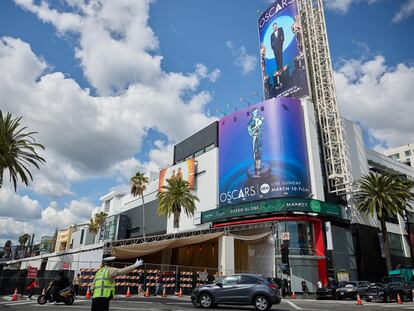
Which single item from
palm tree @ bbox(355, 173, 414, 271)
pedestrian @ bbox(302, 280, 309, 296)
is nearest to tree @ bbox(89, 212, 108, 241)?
pedestrian @ bbox(302, 280, 309, 296)

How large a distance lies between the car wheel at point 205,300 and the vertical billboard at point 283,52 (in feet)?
125

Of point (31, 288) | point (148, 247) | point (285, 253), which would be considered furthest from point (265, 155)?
point (31, 288)

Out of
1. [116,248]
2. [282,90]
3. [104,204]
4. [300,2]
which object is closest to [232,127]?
[282,90]

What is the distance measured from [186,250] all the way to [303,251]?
17950 millimetres

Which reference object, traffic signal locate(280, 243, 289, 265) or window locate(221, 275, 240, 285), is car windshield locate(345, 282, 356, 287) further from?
window locate(221, 275, 240, 285)

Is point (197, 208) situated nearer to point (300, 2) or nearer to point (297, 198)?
point (297, 198)

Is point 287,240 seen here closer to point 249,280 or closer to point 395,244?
point 249,280


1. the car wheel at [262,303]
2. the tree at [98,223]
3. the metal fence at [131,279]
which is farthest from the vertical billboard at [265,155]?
the tree at [98,223]

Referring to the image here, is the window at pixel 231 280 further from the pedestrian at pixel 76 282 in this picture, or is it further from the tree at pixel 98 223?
the tree at pixel 98 223

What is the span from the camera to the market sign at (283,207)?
40.2m

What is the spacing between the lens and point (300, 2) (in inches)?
2112

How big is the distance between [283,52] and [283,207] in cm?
2490

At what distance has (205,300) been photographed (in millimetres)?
16016

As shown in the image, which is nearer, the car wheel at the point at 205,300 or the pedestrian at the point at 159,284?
the car wheel at the point at 205,300
